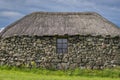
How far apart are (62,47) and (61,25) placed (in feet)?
5.84

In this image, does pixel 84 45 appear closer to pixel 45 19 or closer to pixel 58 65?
pixel 58 65

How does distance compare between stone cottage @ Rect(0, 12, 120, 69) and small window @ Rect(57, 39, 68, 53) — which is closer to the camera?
stone cottage @ Rect(0, 12, 120, 69)

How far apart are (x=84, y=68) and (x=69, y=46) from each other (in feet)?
5.86

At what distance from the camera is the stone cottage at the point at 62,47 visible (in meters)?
25.3

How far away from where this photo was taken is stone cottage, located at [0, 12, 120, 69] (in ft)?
82.9

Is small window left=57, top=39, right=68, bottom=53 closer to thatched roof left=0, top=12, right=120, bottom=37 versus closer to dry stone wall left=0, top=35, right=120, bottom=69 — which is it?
dry stone wall left=0, top=35, right=120, bottom=69

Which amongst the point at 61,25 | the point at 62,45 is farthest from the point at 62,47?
the point at 61,25

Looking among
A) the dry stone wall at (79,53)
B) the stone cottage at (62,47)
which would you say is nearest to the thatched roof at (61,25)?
the stone cottage at (62,47)

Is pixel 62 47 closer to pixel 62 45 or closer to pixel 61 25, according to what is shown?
pixel 62 45

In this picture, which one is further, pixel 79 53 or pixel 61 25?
pixel 61 25

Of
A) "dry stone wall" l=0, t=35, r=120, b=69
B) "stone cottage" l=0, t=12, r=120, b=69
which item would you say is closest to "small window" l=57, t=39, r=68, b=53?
"stone cottage" l=0, t=12, r=120, b=69

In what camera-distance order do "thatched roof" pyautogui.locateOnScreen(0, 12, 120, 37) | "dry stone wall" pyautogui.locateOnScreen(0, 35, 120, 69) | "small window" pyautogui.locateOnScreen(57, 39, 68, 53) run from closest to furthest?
1. "dry stone wall" pyautogui.locateOnScreen(0, 35, 120, 69)
2. "small window" pyautogui.locateOnScreen(57, 39, 68, 53)
3. "thatched roof" pyautogui.locateOnScreen(0, 12, 120, 37)

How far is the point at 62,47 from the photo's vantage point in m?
25.5

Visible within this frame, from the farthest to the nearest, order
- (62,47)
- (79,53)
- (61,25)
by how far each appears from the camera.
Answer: (61,25)
(62,47)
(79,53)
